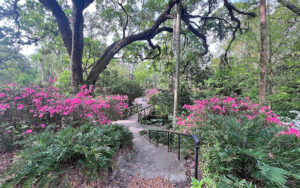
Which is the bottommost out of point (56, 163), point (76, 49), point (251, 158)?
point (56, 163)

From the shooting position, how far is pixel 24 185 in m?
1.52

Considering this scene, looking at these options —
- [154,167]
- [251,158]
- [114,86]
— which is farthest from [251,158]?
[114,86]

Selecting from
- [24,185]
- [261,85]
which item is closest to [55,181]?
[24,185]

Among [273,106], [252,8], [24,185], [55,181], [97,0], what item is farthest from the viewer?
[97,0]

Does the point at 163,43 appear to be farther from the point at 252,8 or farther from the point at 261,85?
the point at 261,85

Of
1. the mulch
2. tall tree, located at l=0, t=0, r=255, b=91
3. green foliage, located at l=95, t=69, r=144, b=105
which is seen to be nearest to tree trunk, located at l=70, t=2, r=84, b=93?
tall tree, located at l=0, t=0, r=255, b=91

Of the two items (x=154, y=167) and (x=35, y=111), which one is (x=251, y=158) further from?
(x=35, y=111)

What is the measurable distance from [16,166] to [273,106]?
7759 millimetres

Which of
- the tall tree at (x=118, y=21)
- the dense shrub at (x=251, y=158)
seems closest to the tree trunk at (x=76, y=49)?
the tall tree at (x=118, y=21)

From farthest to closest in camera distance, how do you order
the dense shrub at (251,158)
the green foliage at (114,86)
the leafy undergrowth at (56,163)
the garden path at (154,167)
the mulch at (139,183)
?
the green foliage at (114,86) < the garden path at (154,167) < the mulch at (139,183) < the leafy undergrowth at (56,163) < the dense shrub at (251,158)

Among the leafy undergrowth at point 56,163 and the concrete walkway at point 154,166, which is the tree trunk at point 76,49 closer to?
the leafy undergrowth at point 56,163

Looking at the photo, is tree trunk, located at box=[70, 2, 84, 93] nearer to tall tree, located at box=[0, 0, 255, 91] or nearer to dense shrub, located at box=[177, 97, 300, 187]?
tall tree, located at box=[0, 0, 255, 91]

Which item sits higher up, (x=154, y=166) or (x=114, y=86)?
(x=114, y=86)

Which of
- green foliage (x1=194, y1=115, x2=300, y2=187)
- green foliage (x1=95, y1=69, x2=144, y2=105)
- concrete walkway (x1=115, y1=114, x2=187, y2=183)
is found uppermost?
green foliage (x1=95, y1=69, x2=144, y2=105)
